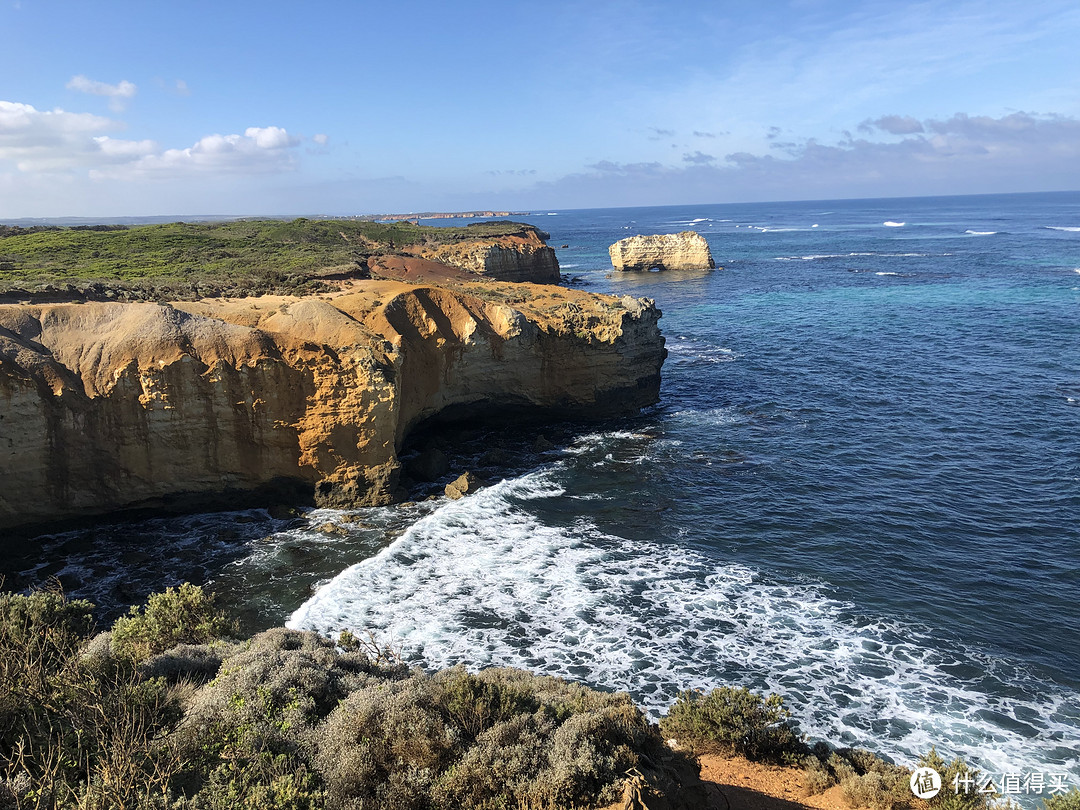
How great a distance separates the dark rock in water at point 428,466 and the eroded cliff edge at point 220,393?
5.09ft

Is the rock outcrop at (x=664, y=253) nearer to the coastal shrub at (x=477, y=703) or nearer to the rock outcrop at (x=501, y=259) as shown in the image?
the rock outcrop at (x=501, y=259)

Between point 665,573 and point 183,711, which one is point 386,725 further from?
point 665,573

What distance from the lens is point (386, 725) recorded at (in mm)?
9305

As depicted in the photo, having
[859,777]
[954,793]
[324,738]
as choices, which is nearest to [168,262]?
[324,738]

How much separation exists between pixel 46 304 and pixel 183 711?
2392cm

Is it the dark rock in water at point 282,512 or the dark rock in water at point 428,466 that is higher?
the dark rock in water at point 428,466

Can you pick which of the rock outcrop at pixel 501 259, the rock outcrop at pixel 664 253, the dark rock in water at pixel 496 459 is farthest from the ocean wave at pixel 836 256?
the dark rock in water at pixel 496 459

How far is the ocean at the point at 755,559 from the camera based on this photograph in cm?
1584

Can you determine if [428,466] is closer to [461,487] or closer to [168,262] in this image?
[461,487]

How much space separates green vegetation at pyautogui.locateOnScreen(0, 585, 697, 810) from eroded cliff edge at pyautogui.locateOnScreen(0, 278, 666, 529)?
12.3m

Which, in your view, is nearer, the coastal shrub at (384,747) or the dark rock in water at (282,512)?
the coastal shrub at (384,747)

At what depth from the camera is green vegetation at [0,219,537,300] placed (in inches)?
1233

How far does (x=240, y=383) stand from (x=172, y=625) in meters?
11.8

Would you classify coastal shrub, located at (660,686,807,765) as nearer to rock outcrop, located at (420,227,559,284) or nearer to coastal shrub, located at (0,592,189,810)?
coastal shrub, located at (0,592,189,810)
